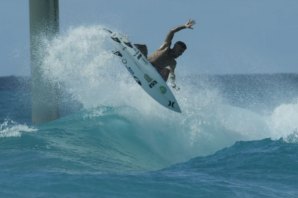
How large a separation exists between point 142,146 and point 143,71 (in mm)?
1525

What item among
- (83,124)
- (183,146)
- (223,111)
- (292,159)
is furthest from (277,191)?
(223,111)

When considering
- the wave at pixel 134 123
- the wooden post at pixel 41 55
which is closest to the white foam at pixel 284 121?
the wave at pixel 134 123

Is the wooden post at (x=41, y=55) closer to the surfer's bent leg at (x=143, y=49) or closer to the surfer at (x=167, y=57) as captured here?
the surfer's bent leg at (x=143, y=49)

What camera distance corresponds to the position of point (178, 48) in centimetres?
1354

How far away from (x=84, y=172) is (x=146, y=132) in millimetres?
4984

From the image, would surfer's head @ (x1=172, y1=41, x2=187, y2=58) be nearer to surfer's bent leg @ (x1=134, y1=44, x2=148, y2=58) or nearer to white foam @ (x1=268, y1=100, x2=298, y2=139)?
surfer's bent leg @ (x1=134, y1=44, x2=148, y2=58)

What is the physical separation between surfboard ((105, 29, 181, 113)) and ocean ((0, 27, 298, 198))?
106cm

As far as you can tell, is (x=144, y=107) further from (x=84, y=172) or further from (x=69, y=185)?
(x=69, y=185)

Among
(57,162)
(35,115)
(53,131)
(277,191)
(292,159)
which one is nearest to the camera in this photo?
(277,191)

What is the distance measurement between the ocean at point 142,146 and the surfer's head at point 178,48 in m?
2.01

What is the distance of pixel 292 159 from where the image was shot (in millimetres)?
11867

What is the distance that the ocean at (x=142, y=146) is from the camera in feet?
30.1

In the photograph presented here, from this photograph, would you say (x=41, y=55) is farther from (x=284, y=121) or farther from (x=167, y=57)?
(x=284, y=121)

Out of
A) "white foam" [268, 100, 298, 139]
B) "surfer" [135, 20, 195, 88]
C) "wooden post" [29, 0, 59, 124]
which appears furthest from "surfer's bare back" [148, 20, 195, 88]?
"white foam" [268, 100, 298, 139]
